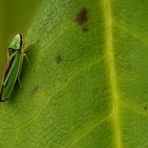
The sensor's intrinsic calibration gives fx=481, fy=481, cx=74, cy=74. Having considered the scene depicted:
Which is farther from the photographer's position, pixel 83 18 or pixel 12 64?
pixel 12 64

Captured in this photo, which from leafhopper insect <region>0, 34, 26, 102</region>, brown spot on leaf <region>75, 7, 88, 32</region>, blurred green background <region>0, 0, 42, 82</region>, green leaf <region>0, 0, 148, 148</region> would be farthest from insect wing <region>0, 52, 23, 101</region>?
brown spot on leaf <region>75, 7, 88, 32</region>

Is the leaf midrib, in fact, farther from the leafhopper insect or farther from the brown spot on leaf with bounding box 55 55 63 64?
the leafhopper insect

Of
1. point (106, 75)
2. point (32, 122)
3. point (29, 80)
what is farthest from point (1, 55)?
point (106, 75)

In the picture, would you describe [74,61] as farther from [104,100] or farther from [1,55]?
[1,55]

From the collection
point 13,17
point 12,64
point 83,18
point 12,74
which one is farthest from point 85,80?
point 12,64

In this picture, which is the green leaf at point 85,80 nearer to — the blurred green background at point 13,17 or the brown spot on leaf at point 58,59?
the brown spot on leaf at point 58,59

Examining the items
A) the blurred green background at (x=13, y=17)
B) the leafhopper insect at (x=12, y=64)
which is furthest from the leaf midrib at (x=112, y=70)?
the leafhopper insect at (x=12, y=64)

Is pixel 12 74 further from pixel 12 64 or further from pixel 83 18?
pixel 83 18
